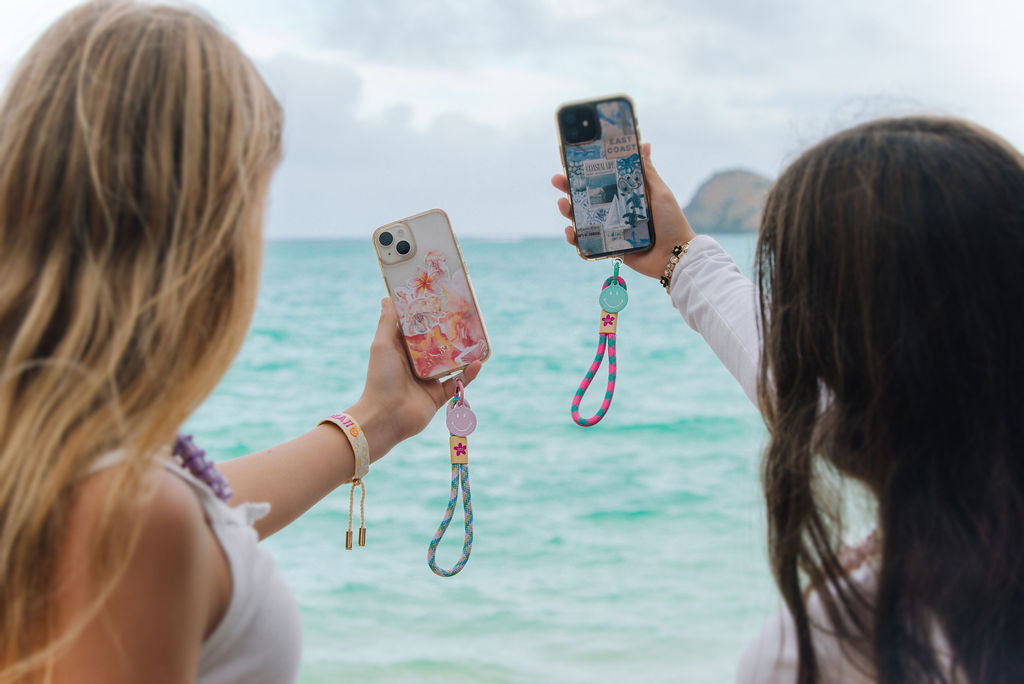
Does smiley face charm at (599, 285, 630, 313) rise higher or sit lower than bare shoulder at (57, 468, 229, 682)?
lower

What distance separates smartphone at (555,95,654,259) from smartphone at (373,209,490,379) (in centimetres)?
23

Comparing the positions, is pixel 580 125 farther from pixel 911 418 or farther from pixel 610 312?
pixel 911 418

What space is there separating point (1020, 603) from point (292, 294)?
53.3ft

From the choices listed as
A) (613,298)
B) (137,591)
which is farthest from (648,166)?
(137,591)

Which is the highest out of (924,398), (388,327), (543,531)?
(924,398)

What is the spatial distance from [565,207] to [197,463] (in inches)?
32.7

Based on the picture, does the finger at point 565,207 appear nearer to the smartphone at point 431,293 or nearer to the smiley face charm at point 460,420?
the smartphone at point 431,293

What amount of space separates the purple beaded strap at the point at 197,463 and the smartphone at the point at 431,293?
597 millimetres

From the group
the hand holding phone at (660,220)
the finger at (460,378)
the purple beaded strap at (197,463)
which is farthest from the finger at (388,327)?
the purple beaded strap at (197,463)

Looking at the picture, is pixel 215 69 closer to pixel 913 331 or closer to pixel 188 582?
pixel 188 582

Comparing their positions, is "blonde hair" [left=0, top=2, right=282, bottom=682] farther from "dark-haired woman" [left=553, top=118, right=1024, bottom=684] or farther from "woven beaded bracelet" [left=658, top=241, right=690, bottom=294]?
"woven beaded bracelet" [left=658, top=241, right=690, bottom=294]

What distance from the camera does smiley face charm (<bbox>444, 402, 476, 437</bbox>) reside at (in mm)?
1404

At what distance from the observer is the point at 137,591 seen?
2.38 ft

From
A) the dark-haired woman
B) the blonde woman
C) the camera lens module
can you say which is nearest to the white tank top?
the blonde woman
